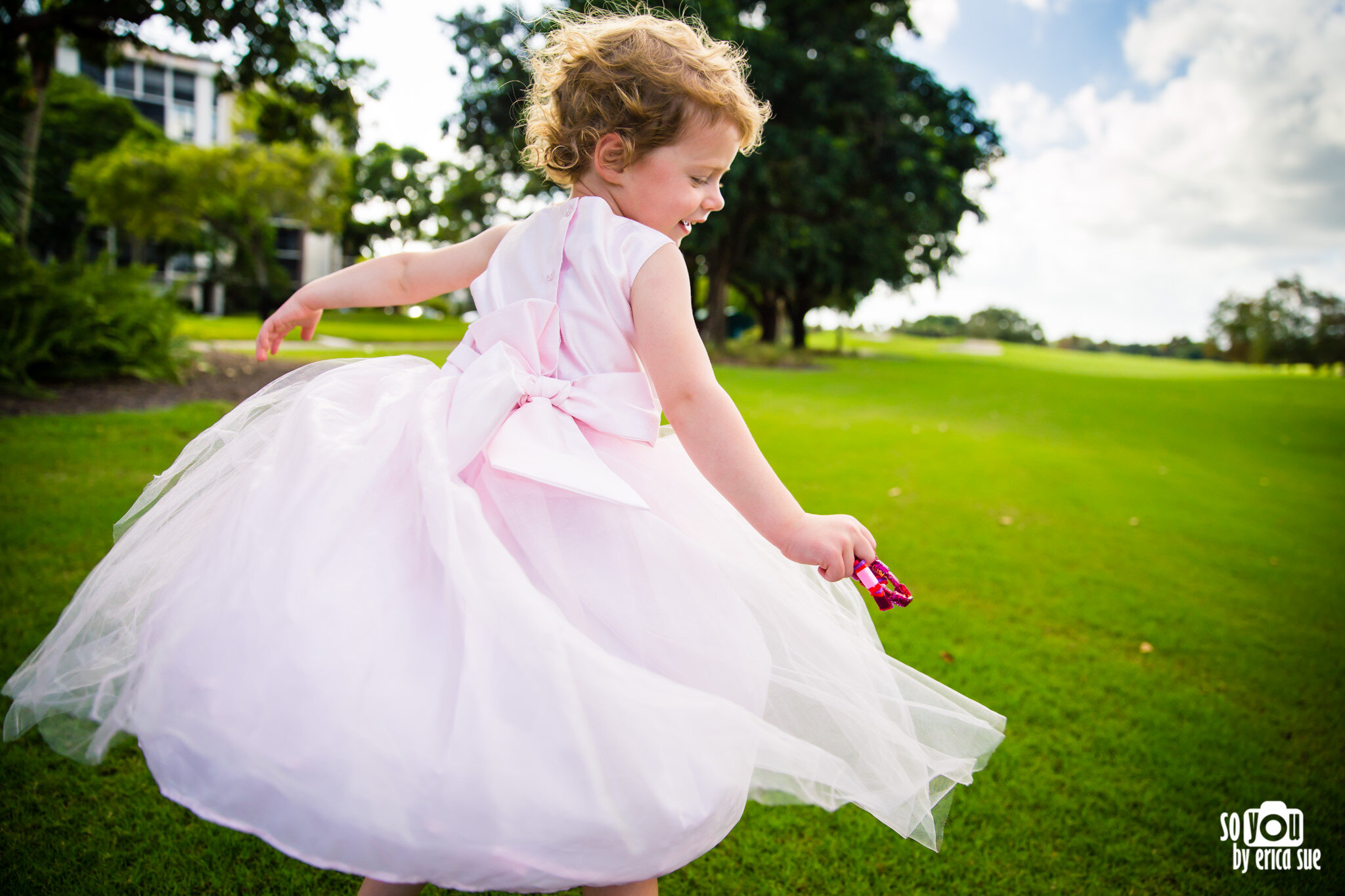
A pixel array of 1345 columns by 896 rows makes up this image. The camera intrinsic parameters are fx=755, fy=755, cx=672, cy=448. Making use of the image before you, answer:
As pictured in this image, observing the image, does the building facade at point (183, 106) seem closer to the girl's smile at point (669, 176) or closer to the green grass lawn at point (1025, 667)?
the green grass lawn at point (1025, 667)

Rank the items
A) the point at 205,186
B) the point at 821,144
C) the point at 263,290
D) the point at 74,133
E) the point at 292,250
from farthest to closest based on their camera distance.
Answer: the point at 292,250
the point at 74,133
the point at 263,290
the point at 205,186
the point at 821,144

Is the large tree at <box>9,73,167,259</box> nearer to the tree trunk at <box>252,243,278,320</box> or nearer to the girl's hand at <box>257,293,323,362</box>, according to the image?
the tree trunk at <box>252,243,278,320</box>

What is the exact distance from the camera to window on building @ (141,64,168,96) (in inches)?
1630

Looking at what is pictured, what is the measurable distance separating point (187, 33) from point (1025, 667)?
32.5ft

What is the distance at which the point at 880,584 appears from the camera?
1.30 metres

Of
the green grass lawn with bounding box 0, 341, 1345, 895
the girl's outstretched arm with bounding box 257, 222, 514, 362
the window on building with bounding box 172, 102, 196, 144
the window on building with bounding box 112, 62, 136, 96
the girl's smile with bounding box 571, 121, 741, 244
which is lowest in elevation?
the green grass lawn with bounding box 0, 341, 1345, 895

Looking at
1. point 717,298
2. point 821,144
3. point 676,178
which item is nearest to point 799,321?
point 717,298

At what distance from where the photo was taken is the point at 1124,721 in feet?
10.4

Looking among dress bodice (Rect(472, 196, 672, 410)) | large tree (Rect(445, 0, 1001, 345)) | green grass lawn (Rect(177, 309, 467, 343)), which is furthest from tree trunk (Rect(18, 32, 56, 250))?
dress bodice (Rect(472, 196, 672, 410))

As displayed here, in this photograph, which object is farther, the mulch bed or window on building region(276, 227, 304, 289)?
window on building region(276, 227, 304, 289)

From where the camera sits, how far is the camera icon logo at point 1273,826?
2.59 m

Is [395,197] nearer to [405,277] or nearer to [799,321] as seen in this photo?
[799,321]

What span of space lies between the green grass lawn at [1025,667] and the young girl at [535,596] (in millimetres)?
862

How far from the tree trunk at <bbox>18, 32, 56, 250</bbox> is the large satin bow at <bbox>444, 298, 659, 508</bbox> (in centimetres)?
923
